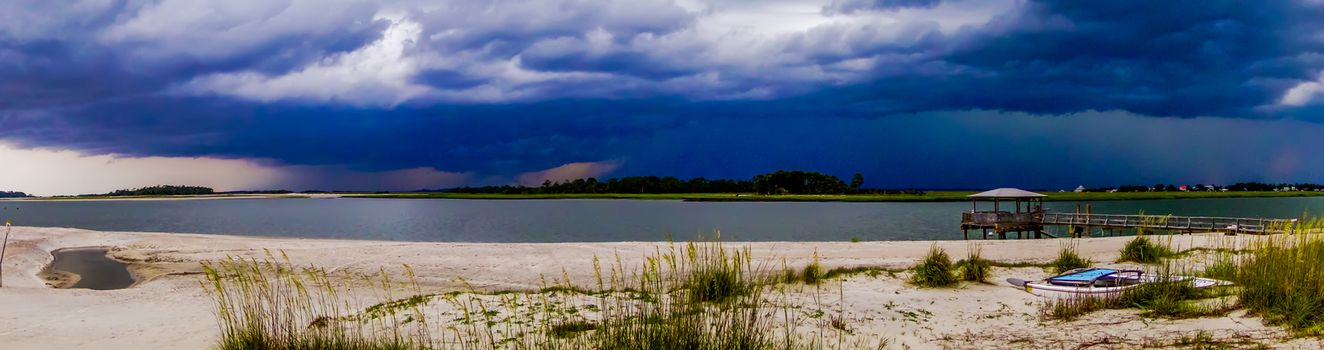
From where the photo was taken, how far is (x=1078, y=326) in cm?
1028

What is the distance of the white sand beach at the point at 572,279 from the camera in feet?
31.8

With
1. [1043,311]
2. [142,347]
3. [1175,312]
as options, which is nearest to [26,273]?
[142,347]

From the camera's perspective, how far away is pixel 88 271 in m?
26.2

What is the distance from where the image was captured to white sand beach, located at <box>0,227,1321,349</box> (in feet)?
31.8

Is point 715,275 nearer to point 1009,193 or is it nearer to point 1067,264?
point 1067,264

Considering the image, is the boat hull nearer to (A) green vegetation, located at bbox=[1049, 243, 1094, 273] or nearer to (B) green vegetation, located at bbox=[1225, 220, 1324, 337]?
(B) green vegetation, located at bbox=[1225, 220, 1324, 337]

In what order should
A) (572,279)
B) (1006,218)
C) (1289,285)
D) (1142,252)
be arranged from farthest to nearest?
(1006,218), (572,279), (1142,252), (1289,285)

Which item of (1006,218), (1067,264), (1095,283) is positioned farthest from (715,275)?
(1006,218)

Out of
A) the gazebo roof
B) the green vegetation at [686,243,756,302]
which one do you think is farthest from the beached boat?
the gazebo roof

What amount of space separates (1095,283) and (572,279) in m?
11.8

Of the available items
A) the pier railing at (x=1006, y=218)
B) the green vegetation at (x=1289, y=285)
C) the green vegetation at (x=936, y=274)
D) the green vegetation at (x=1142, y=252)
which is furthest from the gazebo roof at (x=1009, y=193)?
the green vegetation at (x=1289, y=285)

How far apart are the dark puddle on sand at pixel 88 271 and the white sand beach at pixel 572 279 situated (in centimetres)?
56

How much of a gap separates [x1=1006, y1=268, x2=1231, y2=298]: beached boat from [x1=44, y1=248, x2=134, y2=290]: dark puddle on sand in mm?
23636

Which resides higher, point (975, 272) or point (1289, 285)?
point (1289, 285)
